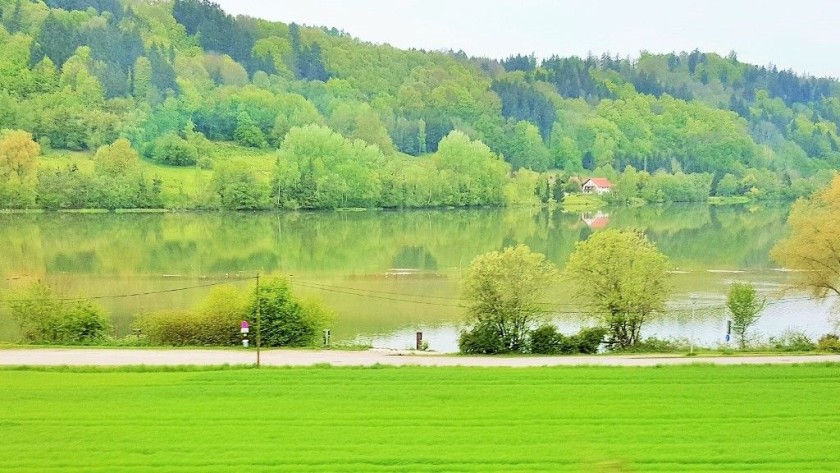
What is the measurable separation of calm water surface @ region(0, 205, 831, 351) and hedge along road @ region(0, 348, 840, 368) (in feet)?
12.2

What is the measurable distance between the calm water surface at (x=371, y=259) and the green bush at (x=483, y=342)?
1.66 meters

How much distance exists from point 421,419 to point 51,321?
679 inches

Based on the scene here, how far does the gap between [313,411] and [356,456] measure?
3538 mm

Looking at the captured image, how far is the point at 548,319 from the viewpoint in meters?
30.2

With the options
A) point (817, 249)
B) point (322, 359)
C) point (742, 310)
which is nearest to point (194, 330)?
point (322, 359)

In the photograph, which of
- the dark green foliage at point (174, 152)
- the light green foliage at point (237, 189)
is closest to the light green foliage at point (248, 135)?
the dark green foliage at point (174, 152)

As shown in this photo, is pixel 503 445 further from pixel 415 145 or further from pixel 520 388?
pixel 415 145

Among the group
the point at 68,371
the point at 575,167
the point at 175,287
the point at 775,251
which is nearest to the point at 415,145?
the point at 575,167

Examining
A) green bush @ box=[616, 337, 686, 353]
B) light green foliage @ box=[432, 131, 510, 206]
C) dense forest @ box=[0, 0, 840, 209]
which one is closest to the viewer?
green bush @ box=[616, 337, 686, 353]

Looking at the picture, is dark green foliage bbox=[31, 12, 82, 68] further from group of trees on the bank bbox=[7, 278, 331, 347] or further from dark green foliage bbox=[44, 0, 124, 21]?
group of trees on the bank bbox=[7, 278, 331, 347]

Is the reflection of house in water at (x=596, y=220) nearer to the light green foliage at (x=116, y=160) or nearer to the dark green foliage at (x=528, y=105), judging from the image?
the light green foliage at (x=116, y=160)

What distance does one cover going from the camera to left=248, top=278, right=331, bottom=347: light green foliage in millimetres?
28816

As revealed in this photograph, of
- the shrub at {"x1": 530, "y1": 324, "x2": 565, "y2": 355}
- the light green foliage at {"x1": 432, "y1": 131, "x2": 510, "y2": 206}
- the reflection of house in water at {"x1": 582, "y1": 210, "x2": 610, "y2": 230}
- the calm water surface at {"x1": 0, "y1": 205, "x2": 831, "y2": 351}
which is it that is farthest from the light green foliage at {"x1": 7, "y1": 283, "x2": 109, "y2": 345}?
the light green foliage at {"x1": 432, "y1": 131, "x2": 510, "y2": 206}

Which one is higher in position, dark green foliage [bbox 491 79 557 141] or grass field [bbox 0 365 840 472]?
dark green foliage [bbox 491 79 557 141]
